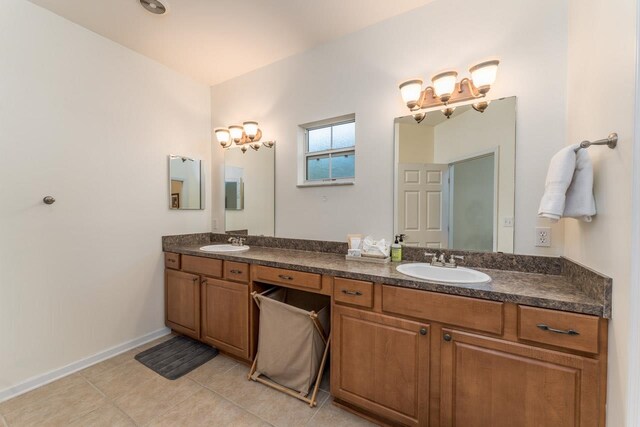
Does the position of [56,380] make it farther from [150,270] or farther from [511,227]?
[511,227]

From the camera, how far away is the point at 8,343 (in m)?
1.72

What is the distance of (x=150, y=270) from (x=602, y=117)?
338 cm

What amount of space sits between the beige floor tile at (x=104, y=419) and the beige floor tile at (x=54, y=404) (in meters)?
0.05

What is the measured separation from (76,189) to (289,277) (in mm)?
1860

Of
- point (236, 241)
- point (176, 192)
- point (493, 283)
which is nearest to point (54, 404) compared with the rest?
point (236, 241)

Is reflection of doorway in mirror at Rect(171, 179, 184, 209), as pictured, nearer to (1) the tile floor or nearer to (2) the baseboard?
(2) the baseboard

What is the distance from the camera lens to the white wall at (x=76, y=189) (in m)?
1.73

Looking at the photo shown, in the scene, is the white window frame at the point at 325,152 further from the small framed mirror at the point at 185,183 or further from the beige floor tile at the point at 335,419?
the beige floor tile at the point at 335,419

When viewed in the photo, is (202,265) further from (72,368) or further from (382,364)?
(382,364)

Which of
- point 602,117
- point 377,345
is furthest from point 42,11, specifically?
point 602,117

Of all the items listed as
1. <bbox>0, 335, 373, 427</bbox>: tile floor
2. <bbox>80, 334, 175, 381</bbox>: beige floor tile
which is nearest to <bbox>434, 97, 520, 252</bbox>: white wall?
<bbox>0, 335, 373, 427</bbox>: tile floor

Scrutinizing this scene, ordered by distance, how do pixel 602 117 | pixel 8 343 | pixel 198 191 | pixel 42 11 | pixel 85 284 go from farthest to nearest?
pixel 198 191 → pixel 85 284 → pixel 42 11 → pixel 8 343 → pixel 602 117

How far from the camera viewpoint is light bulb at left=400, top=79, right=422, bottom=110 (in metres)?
1.75

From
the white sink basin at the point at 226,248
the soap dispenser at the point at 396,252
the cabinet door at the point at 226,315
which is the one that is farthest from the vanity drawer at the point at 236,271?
the soap dispenser at the point at 396,252
